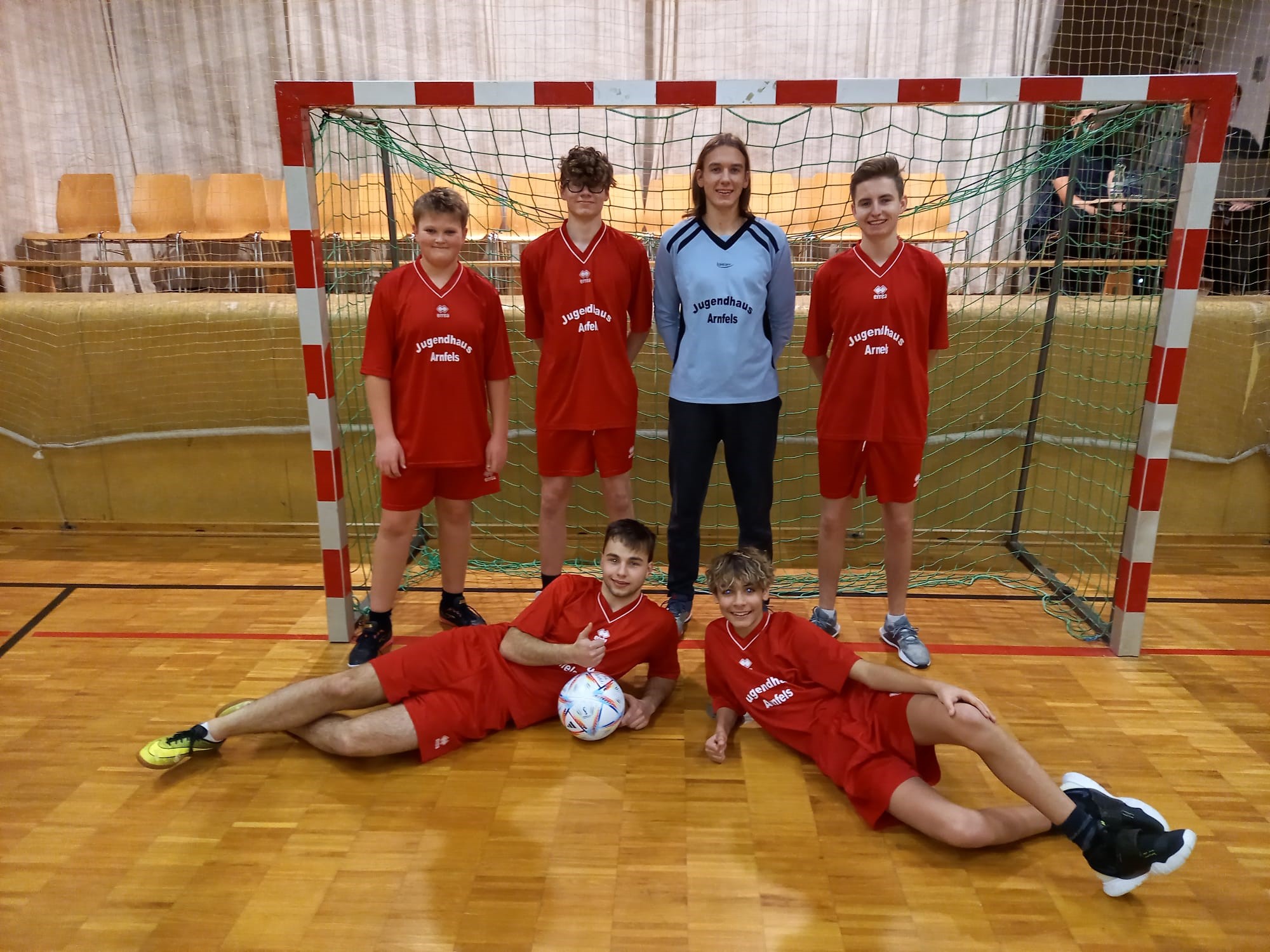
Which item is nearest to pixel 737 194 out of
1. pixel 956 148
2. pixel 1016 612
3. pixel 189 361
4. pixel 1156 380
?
pixel 1156 380

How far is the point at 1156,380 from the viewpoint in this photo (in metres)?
2.93

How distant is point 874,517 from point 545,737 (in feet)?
7.96

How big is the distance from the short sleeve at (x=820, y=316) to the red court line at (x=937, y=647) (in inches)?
43.2

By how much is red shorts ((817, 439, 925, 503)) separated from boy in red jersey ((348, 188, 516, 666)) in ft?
3.76

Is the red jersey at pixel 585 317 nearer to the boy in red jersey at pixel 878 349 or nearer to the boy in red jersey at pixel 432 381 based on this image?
the boy in red jersey at pixel 432 381

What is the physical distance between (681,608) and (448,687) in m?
1.03

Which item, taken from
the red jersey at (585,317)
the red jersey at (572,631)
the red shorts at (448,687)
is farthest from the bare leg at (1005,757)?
the red jersey at (585,317)

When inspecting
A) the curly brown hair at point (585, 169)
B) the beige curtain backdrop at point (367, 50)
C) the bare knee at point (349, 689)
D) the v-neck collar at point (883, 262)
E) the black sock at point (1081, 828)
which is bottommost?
the black sock at point (1081, 828)

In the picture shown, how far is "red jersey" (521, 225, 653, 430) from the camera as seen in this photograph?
9.48ft

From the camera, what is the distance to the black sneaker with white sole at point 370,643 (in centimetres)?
298

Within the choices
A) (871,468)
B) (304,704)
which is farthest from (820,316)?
(304,704)

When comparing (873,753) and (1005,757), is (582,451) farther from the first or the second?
(1005,757)

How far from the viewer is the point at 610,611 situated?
2541 millimetres

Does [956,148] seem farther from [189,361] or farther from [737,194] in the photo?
[189,361]
